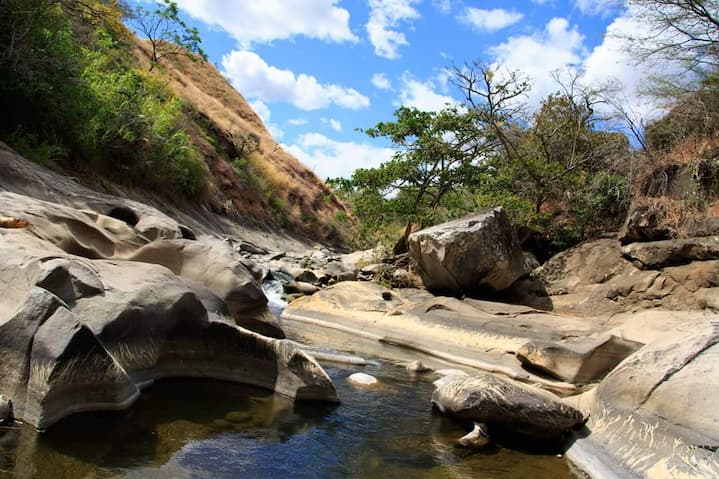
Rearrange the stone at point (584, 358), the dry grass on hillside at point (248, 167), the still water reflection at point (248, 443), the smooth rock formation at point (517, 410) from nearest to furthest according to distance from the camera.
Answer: the still water reflection at point (248, 443) < the smooth rock formation at point (517, 410) < the stone at point (584, 358) < the dry grass on hillside at point (248, 167)

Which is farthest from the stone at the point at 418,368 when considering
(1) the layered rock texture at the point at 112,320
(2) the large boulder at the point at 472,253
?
(2) the large boulder at the point at 472,253

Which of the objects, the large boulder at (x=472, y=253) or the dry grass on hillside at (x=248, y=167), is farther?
the dry grass on hillside at (x=248, y=167)

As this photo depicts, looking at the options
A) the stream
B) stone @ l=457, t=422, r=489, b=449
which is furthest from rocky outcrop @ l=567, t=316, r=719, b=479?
stone @ l=457, t=422, r=489, b=449

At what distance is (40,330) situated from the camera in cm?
401

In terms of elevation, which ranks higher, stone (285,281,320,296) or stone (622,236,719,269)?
stone (622,236,719,269)

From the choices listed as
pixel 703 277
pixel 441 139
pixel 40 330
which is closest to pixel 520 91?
pixel 441 139

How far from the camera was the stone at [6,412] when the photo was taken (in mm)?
3814

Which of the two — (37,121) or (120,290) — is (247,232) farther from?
(120,290)

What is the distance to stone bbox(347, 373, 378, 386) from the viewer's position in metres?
7.00

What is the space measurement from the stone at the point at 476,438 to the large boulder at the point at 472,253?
6.70 metres

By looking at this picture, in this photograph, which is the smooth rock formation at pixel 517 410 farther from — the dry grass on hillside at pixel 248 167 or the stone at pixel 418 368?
the dry grass on hillside at pixel 248 167

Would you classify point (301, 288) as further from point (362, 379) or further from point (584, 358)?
point (584, 358)

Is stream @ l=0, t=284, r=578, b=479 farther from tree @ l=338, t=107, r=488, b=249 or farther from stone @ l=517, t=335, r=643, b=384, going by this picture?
tree @ l=338, t=107, r=488, b=249

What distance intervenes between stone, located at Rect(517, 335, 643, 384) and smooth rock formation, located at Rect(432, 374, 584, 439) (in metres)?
2.60
